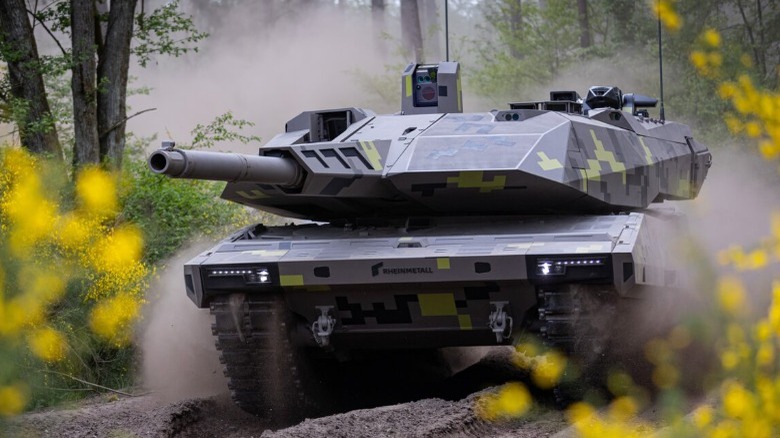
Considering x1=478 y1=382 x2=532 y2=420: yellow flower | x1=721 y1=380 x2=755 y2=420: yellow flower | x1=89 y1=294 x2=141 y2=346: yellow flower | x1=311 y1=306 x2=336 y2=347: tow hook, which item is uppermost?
x1=721 y1=380 x2=755 y2=420: yellow flower

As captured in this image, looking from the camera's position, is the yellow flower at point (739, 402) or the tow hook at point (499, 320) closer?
the yellow flower at point (739, 402)

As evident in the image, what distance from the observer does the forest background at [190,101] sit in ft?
18.2

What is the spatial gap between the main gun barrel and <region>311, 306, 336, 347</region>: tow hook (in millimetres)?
1216

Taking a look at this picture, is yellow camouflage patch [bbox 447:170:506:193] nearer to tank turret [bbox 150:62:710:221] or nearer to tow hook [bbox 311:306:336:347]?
tank turret [bbox 150:62:710:221]

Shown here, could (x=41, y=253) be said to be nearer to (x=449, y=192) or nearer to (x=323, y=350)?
(x=323, y=350)

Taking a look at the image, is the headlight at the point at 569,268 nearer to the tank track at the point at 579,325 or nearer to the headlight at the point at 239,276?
the tank track at the point at 579,325

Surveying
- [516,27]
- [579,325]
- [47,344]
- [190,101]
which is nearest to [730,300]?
[579,325]

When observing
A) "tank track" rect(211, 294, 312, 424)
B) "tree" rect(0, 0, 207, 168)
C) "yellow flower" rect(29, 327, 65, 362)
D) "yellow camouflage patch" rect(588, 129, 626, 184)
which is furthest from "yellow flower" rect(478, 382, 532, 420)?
"tree" rect(0, 0, 207, 168)

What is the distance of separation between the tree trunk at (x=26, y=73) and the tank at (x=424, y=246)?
19.7ft

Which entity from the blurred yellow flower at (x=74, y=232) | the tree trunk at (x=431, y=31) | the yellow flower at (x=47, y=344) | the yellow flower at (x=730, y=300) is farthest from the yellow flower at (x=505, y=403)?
the tree trunk at (x=431, y=31)

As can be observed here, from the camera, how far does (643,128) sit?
439 inches

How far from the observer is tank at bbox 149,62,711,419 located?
8.53m

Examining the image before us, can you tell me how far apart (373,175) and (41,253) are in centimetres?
358

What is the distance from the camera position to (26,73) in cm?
1527
